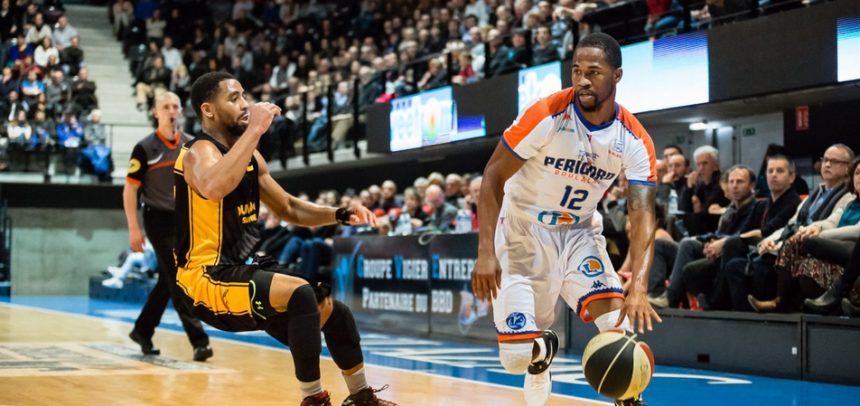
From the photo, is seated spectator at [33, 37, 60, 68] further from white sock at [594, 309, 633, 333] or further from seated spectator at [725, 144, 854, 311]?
white sock at [594, 309, 633, 333]

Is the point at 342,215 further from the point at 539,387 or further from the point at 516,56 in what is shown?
the point at 516,56

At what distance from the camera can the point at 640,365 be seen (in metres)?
4.98

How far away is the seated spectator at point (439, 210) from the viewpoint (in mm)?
12570

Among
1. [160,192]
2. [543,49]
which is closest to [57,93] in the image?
[543,49]

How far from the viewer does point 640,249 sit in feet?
16.7

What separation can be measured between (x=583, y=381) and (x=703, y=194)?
3.24m

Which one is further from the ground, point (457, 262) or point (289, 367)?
point (457, 262)

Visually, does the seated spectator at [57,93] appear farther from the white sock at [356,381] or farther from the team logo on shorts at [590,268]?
the team logo on shorts at [590,268]

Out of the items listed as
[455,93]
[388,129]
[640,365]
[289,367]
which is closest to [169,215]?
[289,367]

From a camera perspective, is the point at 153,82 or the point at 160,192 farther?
the point at 153,82

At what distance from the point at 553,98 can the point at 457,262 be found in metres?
6.29

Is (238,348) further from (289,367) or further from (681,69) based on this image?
(681,69)

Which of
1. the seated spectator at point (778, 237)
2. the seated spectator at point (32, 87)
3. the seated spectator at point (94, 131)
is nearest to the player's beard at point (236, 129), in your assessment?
the seated spectator at point (778, 237)

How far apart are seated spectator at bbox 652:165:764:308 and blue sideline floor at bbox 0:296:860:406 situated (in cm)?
70
